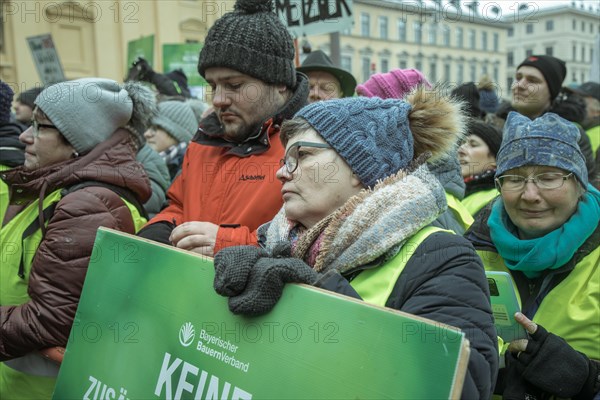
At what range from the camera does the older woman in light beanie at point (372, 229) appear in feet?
4.68

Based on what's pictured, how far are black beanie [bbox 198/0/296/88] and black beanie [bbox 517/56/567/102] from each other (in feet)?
9.68

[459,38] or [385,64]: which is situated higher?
[459,38]

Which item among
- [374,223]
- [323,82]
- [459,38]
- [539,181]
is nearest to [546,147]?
[539,181]

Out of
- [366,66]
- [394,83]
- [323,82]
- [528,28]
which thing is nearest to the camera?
[394,83]

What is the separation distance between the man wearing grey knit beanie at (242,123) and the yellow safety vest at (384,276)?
0.75 meters

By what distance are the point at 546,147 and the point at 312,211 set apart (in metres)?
1.11

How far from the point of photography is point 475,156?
3.74m

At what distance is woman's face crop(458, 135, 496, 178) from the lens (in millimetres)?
3719

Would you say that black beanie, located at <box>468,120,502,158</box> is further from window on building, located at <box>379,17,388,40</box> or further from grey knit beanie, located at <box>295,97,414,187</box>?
window on building, located at <box>379,17,388,40</box>

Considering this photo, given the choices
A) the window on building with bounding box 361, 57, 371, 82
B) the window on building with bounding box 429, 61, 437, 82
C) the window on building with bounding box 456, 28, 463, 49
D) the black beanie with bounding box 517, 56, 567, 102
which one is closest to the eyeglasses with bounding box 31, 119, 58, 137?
the black beanie with bounding box 517, 56, 567, 102

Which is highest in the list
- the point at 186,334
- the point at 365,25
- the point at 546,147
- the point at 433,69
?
the point at 365,25

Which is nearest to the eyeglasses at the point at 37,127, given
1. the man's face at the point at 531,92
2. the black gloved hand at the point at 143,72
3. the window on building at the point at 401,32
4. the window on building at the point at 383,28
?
the man's face at the point at 531,92

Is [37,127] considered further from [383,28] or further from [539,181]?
[383,28]

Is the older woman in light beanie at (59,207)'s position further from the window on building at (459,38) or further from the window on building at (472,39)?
the window on building at (472,39)
